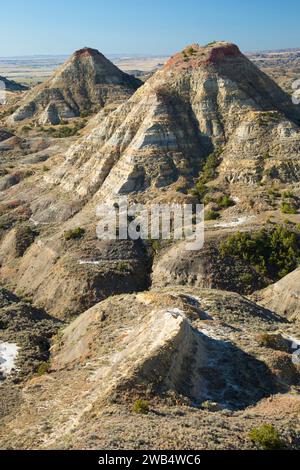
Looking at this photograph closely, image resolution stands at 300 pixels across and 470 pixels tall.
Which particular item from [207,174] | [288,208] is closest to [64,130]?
[207,174]

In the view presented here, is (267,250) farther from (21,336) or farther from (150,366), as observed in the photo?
(150,366)

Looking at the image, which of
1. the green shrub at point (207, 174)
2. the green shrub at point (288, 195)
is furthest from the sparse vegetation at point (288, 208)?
the green shrub at point (207, 174)

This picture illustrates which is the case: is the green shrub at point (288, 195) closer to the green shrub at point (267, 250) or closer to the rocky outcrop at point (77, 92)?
the green shrub at point (267, 250)

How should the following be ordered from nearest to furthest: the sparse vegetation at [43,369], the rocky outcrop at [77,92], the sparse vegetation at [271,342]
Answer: the sparse vegetation at [271,342]
the sparse vegetation at [43,369]
the rocky outcrop at [77,92]

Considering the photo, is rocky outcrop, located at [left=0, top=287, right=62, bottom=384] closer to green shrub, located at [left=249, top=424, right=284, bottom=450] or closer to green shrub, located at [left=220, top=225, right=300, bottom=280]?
green shrub, located at [left=249, top=424, right=284, bottom=450]

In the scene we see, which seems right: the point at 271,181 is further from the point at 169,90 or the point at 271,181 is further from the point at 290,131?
the point at 169,90

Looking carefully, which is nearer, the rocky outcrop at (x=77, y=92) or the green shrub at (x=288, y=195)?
the green shrub at (x=288, y=195)

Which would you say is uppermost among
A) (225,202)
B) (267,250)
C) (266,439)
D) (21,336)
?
(225,202)
